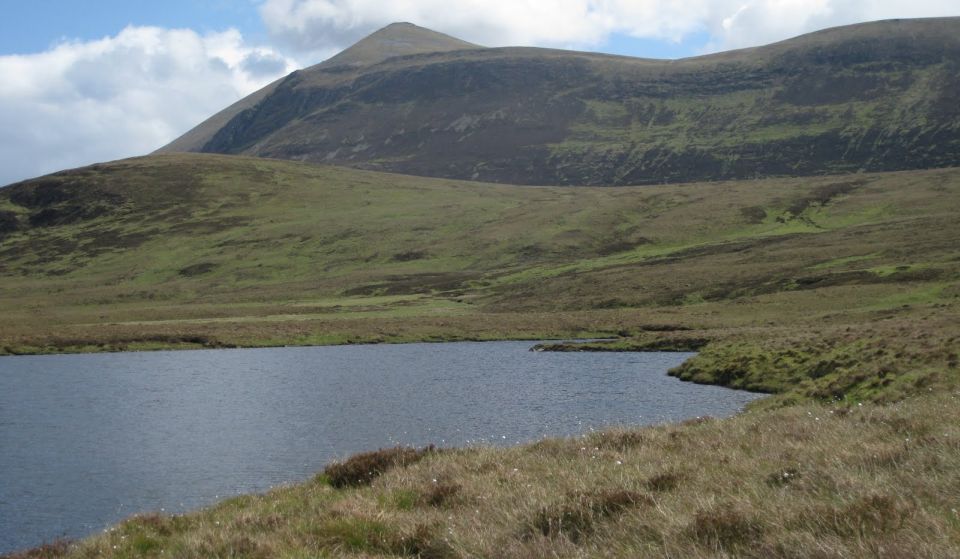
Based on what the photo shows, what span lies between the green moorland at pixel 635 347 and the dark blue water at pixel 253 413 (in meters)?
9.07

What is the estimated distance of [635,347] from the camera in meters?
83.8

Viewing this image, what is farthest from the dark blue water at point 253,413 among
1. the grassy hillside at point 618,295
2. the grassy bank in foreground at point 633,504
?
the grassy bank in foreground at point 633,504

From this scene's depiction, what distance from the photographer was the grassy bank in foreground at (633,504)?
29.9 ft

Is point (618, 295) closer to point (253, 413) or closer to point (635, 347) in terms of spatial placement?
point (635, 347)

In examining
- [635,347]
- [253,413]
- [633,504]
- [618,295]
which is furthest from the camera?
[618,295]

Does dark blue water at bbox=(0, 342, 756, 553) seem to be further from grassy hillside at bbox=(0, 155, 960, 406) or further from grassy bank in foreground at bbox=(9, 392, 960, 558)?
grassy bank in foreground at bbox=(9, 392, 960, 558)

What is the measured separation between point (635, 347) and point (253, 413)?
44.5m

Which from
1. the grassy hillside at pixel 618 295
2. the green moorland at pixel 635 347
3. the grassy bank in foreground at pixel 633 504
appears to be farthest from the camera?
the grassy hillside at pixel 618 295

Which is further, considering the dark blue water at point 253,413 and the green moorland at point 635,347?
the dark blue water at point 253,413

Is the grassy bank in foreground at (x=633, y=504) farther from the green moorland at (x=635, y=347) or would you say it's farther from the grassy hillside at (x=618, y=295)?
the grassy hillside at (x=618, y=295)

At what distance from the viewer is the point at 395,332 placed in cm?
10188

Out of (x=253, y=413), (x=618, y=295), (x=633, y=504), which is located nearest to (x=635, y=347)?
(x=618, y=295)

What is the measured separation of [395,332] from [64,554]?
285 feet

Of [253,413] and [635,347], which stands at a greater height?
[253,413]
